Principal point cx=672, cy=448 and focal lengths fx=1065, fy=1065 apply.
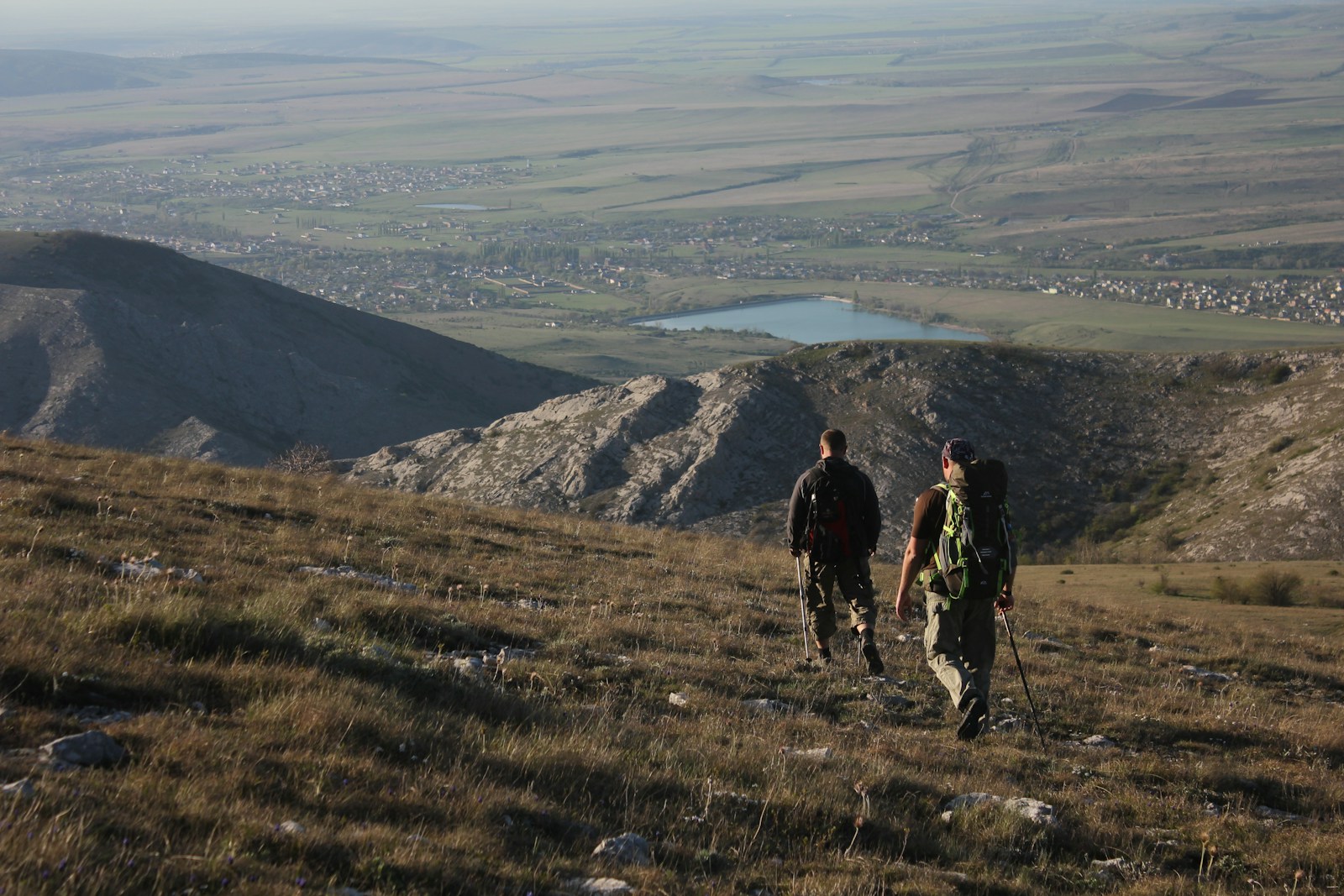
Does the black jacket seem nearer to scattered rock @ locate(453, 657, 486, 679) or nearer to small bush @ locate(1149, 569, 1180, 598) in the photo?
scattered rock @ locate(453, 657, 486, 679)

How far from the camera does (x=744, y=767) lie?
7641 mm

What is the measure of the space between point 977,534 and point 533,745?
4503mm

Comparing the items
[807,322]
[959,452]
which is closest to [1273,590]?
[959,452]

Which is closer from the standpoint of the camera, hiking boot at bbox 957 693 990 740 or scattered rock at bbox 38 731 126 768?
scattered rock at bbox 38 731 126 768

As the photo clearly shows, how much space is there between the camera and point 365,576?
1301cm

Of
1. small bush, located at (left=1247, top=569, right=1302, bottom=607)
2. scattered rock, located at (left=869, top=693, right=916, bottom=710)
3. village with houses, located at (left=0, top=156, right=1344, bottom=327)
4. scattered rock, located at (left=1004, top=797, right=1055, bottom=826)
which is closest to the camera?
scattered rock, located at (left=1004, top=797, right=1055, bottom=826)

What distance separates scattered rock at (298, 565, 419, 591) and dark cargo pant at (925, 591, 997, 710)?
6189mm

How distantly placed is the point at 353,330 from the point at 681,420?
50.1 metres

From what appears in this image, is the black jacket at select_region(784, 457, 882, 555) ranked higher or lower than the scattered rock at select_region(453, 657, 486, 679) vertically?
higher

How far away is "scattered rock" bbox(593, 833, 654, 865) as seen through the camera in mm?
5832

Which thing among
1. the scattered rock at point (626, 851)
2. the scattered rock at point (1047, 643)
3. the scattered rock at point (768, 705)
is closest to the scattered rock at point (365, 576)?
the scattered rock at point (768, 705)

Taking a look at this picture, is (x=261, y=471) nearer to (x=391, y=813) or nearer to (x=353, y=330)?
(x=391, y=813)

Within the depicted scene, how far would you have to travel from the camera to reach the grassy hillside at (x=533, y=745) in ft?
17.4

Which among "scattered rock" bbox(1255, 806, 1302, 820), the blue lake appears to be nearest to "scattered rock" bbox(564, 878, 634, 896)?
"scattered rock" bbox(1255, 806, 1302, 820)
